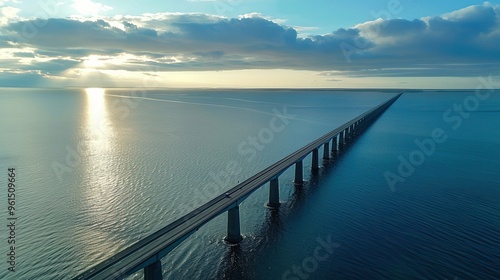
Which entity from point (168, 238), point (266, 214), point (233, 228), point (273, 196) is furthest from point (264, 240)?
point (168, 238)

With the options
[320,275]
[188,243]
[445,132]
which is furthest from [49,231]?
[445,132]

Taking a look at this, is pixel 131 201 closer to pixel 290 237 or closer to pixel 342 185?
pixel 290 237

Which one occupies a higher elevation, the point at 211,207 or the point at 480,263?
the point at 211,207

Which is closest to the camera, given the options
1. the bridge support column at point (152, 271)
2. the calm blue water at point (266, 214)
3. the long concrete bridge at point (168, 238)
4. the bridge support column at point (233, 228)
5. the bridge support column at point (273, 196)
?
the long concrete bridge at point (168, 238)

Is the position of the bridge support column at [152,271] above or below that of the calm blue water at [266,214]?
above

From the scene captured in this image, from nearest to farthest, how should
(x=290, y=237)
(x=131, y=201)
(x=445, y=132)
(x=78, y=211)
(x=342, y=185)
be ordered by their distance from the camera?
(x=290, y=237), (x=78, y=211), (x=131, y=201), (x=342, y=185), (x=445, y=132)

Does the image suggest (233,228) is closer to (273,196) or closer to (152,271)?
(152,271)

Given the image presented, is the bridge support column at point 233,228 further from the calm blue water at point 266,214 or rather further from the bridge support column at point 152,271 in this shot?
the bridge support column at point 152,271

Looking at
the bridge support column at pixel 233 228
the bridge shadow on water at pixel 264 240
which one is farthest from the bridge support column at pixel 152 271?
the bridge support column at pixel 233 228

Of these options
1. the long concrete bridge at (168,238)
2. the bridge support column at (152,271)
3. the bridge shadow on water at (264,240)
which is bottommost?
the bridge shadow on water at (264,240)
